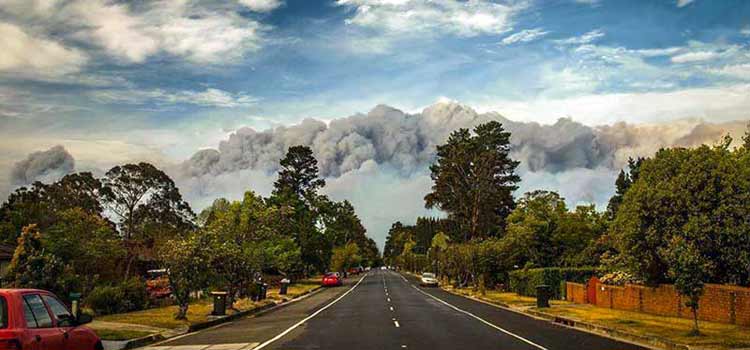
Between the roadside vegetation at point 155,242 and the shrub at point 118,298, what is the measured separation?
5 cm

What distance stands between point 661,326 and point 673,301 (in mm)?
4963

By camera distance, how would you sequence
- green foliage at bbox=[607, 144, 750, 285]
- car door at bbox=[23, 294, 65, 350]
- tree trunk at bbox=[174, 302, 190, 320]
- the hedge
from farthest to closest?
1. the hedge
2. tree trunk at bbox=[174, 302, 190, 320]
3. green foliage at bbox=[607, 144, 750, 285]
4. car door at bbox=[23, 294, 65, 350]

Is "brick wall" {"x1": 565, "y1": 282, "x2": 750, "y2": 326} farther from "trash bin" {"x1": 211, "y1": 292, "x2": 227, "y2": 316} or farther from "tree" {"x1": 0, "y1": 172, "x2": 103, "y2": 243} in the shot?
"tree" {"x1": 0, "y1": 172, "x2": 103, "y2": 243}

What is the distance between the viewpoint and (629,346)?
2062 centimetres

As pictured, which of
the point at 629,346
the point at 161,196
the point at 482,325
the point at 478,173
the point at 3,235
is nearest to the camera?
the point at 629,346

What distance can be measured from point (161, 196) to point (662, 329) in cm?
6860

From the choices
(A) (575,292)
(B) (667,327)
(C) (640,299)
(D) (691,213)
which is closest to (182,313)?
(B) (667,327)

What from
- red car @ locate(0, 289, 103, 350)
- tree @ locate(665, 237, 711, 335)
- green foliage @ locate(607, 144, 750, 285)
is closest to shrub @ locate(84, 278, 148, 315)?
red car @ locate(0, 289, 103, 350)

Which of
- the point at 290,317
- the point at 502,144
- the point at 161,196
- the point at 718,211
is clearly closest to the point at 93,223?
the point at 290,317

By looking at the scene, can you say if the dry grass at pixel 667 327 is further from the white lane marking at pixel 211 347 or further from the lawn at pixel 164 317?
the lawn at pixel 164 317

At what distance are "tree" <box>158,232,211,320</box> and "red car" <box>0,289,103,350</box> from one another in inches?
679

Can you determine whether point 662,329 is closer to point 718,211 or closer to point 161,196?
point 718,211

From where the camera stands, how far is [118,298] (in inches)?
1262

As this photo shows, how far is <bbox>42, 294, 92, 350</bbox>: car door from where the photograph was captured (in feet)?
36.0
